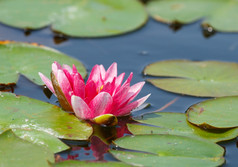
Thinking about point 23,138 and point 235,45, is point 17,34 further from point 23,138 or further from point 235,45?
point 235,45

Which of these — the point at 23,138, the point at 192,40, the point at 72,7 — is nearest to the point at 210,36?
the point at 192,40

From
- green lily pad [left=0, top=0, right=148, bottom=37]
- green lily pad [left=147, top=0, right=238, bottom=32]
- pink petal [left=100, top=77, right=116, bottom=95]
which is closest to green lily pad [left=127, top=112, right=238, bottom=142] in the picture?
pink petal [left=100, top=77, right=116, bottom=95]

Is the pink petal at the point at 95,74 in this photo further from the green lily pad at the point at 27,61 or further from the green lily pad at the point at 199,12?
the green lily pad at the point at 199,12

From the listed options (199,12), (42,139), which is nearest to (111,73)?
(42,139)

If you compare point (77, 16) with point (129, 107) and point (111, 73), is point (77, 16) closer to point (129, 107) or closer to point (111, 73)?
point (111, 73)

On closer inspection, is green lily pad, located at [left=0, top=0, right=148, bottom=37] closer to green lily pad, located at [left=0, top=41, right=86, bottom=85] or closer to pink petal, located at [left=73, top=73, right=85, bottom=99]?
green lily pad, located at [left=0, top=41, right=86, bottom=85]
